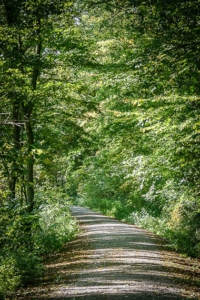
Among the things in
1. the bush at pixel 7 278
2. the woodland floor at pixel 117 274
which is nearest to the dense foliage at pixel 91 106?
the bush at pixel 7 278

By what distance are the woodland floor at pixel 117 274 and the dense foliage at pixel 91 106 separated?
0.72 m

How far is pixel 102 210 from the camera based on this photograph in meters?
28.6

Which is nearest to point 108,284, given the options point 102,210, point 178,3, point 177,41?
point 177,41

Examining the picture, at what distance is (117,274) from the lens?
842 cm

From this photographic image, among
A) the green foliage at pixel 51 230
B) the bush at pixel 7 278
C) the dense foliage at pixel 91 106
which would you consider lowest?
the green foliage at pixel 51 230

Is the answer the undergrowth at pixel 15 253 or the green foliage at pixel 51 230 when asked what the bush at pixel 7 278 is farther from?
the green foliage at pixel 51 230

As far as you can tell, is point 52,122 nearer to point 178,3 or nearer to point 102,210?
point 178,3

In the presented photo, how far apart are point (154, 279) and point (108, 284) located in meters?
1.25

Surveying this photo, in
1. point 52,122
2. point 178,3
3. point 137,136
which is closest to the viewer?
point 178,3

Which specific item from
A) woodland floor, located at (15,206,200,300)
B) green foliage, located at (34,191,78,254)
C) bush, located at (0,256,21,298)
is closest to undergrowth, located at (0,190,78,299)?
bush, located at (0,256,21,298)

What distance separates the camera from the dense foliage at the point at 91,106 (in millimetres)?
6656

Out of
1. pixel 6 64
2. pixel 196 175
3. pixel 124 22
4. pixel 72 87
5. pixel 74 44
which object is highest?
pixel 124 22

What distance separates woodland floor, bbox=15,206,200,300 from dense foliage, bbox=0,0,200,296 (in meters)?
0.72

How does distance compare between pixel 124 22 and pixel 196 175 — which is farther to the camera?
pixel 124 22
